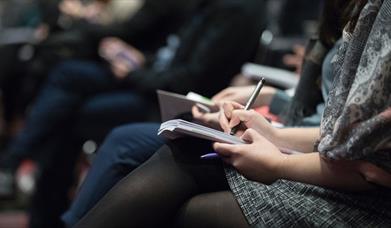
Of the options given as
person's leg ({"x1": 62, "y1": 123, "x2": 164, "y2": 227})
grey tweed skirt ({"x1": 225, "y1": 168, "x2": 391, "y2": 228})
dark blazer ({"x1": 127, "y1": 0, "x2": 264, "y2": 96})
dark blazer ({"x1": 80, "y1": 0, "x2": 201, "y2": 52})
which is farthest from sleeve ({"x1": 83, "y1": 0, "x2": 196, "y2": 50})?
grey tweed skirt ({"x1": 225, "y1": 168, "x2": 391, "y2": 228})

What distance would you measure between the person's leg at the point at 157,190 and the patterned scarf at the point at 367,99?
0.24 metres

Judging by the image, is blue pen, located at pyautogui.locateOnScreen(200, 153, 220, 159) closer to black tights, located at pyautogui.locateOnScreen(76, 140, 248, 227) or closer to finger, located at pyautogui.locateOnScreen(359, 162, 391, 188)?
black tights, located at pyautogui.locateOnScreen(76, 140, 248, 227)

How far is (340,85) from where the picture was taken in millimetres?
Answer: 1140

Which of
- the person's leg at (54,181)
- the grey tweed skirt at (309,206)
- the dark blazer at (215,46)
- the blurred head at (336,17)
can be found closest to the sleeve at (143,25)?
the dark blazer at (215,46)

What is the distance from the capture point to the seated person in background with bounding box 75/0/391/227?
1.07m

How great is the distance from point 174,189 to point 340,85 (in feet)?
1.08

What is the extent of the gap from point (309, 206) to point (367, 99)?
0.21 metres

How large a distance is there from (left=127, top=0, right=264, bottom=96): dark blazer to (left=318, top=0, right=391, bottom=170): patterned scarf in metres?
1.17

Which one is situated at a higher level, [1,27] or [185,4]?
[185,4]

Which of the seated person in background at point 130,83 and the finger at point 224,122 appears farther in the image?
the seated person in background at point 130,83

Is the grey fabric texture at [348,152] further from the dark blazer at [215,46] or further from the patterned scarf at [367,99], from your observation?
the dark blazer at [215,46]

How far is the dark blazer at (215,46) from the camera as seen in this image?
2.28 metres

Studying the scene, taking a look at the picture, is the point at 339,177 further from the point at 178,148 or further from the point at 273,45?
the point at 273,45

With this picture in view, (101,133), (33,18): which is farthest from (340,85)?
(33,18)
